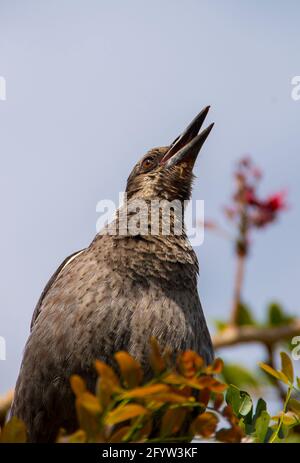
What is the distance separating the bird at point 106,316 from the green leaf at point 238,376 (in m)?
1.16

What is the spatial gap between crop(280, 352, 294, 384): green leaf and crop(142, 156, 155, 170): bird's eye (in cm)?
272

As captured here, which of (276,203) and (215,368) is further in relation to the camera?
(276,203)

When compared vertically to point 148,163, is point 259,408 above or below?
below

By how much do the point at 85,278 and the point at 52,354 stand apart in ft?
1.50

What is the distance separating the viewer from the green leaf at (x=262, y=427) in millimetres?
2809

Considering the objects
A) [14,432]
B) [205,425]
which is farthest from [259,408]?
[14,432]

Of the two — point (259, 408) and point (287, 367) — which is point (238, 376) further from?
point (287, 367)

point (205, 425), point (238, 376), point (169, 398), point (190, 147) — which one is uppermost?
point (190, 147)

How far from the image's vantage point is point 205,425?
2.39 metres

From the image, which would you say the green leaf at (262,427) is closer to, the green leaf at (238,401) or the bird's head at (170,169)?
the green leaf at (238,401)

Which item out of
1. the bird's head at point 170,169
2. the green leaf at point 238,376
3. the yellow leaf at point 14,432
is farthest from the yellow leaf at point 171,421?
the green leaf at point 238,376

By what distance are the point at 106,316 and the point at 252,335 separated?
4.79 feet

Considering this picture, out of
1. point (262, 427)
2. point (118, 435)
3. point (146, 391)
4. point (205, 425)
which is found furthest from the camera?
point (262, 427)

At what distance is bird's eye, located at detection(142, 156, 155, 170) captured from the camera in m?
5.27
